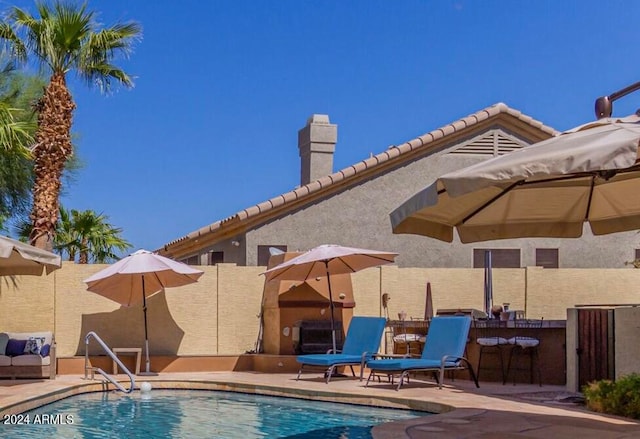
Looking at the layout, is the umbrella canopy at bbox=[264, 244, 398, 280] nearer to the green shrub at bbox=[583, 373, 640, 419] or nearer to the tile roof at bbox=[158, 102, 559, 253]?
the tile roof at bbox=[158, 102, 559, 253]

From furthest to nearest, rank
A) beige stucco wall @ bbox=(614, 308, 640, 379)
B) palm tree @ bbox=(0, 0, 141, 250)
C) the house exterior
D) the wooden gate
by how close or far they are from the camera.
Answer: the house exterior < palm tree @ bbox=(0, 0, 141, 250) < the wooden gate < beige stucco wall @ bbox=(614, 308, 640, 379)

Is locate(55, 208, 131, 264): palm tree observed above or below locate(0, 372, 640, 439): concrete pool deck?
above

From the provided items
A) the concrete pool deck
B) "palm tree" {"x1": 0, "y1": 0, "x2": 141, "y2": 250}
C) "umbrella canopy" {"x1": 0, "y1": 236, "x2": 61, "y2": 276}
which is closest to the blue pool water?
the concrete pool deck

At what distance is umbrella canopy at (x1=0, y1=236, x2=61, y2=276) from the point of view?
1090 cm

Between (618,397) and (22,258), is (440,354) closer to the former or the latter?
(618,397)

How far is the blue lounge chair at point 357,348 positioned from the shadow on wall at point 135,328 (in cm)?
401

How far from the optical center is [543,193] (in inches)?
336

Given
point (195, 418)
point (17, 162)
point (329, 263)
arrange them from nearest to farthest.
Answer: point (195, 418), point (329, 263), point (17, 162)

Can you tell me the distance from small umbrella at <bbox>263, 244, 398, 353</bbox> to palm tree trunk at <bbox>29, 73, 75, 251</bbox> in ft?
22.4

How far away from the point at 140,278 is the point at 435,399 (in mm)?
7846

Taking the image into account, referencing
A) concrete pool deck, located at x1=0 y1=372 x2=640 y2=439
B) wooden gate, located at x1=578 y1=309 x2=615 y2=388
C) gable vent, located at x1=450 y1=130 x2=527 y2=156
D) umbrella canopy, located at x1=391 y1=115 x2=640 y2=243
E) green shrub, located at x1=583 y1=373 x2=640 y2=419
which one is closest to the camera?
umbrella canopy, located at x1=391 y1=115 x2=640 y2=243

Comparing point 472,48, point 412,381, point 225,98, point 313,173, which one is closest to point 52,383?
point 412,381

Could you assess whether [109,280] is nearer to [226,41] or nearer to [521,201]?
[521,201]

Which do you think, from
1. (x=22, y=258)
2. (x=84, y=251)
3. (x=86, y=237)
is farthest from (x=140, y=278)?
(x=84, y=251)
